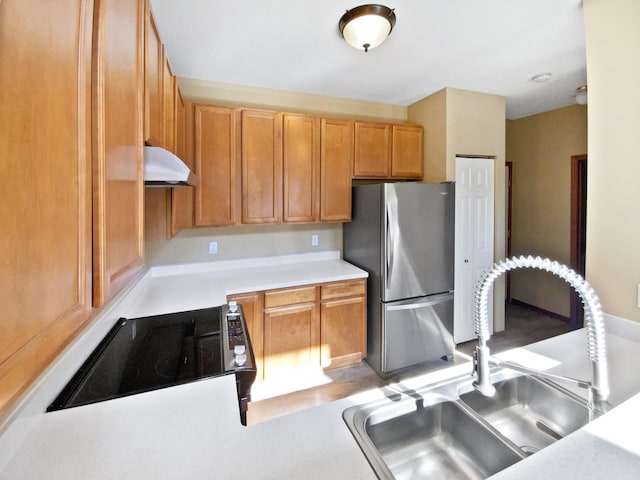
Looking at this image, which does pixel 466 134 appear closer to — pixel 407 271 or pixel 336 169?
pixel 336 169

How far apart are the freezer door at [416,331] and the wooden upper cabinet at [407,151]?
131 centimetres

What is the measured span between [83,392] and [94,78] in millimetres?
973

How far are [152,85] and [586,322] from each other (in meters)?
1.86

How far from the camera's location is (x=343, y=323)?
2672 mm

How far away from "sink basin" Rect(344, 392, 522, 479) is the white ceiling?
1990 mm

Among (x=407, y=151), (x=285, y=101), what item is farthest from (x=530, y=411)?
(x=285, y=101)

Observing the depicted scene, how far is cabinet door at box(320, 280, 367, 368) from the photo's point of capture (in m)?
2.61

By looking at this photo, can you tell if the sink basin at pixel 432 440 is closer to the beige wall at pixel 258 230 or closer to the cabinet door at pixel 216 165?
the cabinet door at pixel 216 165

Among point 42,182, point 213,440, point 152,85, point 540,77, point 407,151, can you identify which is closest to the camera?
point 42,182

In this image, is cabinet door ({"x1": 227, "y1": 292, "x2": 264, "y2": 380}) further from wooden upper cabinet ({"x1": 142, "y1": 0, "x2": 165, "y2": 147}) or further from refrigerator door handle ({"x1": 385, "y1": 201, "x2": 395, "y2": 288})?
wooden upper cabinet ({"x1": 142, "y1": 0, "x2": 165, "y2": 147})

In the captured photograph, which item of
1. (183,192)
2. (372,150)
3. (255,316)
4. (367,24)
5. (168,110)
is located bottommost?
(255,316)

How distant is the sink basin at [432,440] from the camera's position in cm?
80

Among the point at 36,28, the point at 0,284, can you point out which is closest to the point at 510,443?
the point at 0,284

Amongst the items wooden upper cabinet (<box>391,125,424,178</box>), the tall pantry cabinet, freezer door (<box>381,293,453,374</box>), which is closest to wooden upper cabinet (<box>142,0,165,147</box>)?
the tall pantry cabinet
